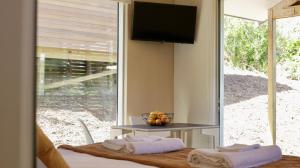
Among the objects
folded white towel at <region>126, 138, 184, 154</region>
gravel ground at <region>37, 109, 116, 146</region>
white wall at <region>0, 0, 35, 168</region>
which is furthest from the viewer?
gravel ground at <region>37, 109, 116, 146</region>

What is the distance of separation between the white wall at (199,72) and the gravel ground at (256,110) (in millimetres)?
190

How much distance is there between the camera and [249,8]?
421 cm

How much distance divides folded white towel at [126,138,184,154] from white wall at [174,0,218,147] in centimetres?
185

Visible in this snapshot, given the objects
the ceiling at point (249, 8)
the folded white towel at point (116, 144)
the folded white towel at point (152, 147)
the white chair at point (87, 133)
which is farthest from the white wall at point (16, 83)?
the ceiling at point (249, 8)

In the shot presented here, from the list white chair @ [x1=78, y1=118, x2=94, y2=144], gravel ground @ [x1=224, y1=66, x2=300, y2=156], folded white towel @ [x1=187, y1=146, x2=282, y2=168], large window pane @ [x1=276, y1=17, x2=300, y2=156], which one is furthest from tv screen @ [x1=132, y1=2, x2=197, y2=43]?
folded white towel @ [x1=187, y1=146, x2=282, y2=168]

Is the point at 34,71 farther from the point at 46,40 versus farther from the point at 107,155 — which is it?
the point at 46,40

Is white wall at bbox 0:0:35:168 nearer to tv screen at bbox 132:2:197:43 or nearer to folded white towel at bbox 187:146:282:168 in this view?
folded white towel at bbox 187:146:282:168

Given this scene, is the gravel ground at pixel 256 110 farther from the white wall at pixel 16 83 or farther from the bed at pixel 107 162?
the white wall at pixel 16 83

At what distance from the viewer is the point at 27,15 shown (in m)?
0.36

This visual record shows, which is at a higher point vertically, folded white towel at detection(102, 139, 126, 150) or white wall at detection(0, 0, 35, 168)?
white wall at detection(0, 0, 35, 168)

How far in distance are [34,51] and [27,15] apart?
34 millimetres

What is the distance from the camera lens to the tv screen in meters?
4.45

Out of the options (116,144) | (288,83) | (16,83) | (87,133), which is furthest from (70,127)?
(16,83)

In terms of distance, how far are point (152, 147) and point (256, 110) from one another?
6.73ft
